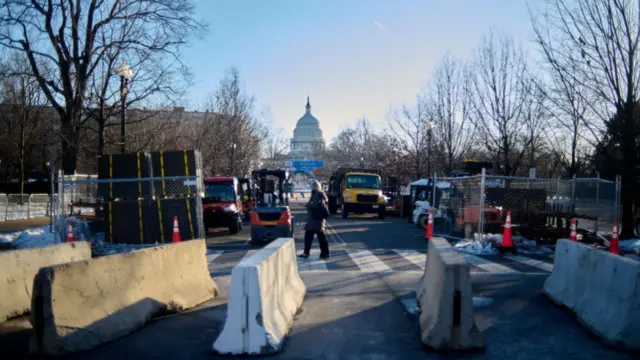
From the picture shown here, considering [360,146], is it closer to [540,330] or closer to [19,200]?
[19,200]

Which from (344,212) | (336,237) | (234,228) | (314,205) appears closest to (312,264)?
(314,205)

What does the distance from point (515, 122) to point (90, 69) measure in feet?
60.5

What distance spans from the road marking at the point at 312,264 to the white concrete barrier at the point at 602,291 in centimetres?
493

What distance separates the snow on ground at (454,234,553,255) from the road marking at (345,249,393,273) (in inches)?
109

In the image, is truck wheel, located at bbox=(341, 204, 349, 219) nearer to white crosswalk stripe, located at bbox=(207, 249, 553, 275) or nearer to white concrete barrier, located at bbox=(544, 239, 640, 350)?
white crosswalk stripe, located at bbox=(207, 249, 553, 275)

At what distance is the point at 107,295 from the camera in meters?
6.36

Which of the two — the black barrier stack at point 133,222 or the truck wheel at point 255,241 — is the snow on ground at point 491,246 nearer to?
the truck wheel at point 255,241

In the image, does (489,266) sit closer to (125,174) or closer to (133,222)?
(133,222)

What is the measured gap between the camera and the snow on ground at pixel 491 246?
14.7 m

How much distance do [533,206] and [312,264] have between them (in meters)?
8.88

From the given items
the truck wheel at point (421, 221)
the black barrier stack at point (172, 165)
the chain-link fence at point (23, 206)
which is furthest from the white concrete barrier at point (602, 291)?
the chain-link fence at point (23, 206)

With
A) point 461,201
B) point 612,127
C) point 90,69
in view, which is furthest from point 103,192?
point 612,127

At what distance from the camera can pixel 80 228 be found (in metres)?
17.6

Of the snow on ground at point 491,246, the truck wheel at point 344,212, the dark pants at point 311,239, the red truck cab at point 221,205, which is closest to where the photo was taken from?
the dark pants at point 311,239
